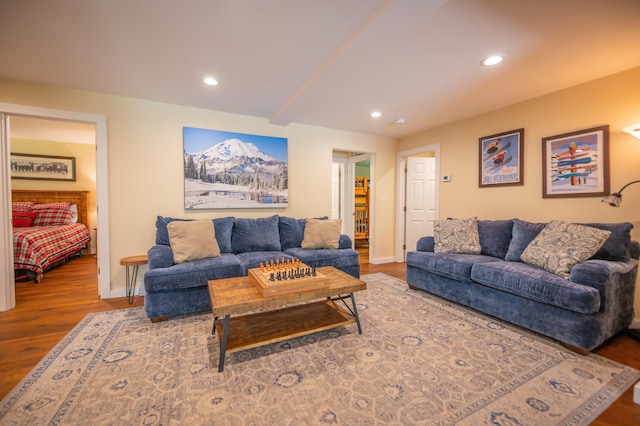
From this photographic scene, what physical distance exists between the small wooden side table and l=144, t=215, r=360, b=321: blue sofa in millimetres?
235

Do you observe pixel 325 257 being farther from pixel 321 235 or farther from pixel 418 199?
pixel 418 199

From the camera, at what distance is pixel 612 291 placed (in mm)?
1967

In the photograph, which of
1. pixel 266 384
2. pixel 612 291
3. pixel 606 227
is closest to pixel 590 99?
pixel 606 227

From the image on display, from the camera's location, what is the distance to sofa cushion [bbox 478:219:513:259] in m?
3.04

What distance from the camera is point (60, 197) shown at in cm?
545

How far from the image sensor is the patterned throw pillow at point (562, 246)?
218 centimetres

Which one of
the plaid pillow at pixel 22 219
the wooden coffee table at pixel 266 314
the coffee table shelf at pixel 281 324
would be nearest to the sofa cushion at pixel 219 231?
the wooden coffee table at pixel 266 314

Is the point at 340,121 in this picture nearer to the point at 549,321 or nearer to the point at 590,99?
the point at 590,99

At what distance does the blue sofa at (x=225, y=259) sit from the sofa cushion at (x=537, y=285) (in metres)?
1.53

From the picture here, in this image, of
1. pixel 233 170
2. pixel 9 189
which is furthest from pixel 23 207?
pixel 233 170

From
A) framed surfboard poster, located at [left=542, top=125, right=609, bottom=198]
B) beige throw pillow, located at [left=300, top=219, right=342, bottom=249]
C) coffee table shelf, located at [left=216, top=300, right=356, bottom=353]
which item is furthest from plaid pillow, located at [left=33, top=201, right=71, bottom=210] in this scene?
framed surfboard poster, located at [left=542, top=125, right=609, bottom=198]

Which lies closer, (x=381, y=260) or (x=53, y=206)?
(x=381, y=260)

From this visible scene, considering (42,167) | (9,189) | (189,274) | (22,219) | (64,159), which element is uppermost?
(64,159)

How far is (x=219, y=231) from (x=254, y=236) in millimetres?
439
